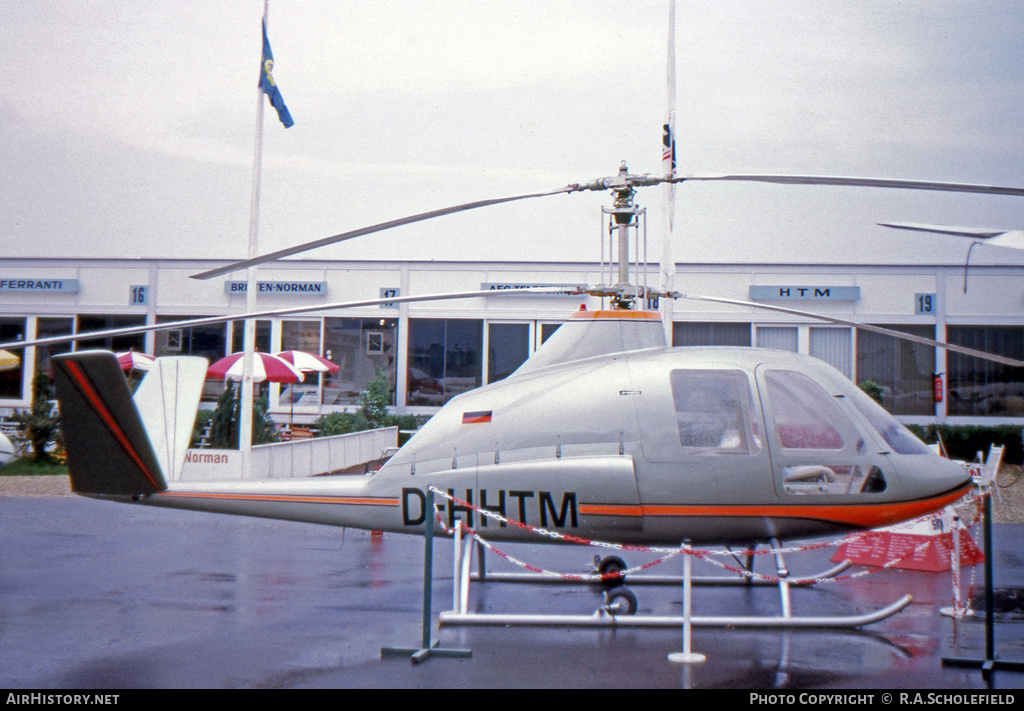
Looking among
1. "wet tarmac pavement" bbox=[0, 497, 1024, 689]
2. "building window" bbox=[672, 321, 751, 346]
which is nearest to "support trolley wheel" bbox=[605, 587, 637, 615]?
"wet tarmac pavement" bbox=[0, 497, 1024, 689]

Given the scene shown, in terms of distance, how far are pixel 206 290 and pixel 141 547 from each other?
16094mm

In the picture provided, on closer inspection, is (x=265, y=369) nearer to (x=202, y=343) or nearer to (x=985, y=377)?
(x=202, y=343)

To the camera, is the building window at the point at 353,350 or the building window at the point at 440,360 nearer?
the building window at the point at 440,360

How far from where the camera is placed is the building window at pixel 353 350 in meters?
24.1

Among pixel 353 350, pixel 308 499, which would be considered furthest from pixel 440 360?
pixel 308 499

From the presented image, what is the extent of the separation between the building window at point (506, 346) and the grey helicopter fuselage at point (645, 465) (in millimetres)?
16968

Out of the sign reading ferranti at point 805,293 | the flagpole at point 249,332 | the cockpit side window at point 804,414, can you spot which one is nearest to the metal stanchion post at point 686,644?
the cockpit side window at point 804,414

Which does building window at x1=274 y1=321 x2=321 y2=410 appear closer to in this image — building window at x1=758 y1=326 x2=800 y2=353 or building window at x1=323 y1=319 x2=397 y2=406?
building window at x1=323 y1=319 x2=397 y2=406

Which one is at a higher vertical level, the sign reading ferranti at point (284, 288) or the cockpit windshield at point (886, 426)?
the sign reading ferranti at point (284, 288)

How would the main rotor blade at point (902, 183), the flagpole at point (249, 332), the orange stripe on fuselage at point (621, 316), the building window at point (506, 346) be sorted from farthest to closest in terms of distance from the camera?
the building window at point (506, 346), the flagpole at point (249, 332), the orange stripe on fuselage at point (621, 316), the main rotor blade at point (902, 183)

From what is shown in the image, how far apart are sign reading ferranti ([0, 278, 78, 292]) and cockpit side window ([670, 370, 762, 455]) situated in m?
23.4

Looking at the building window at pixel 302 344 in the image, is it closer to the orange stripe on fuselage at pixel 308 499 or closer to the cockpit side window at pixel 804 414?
the orange stripe on fuselage at pixel 308 499

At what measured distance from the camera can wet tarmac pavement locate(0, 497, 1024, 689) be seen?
5.26 meters
